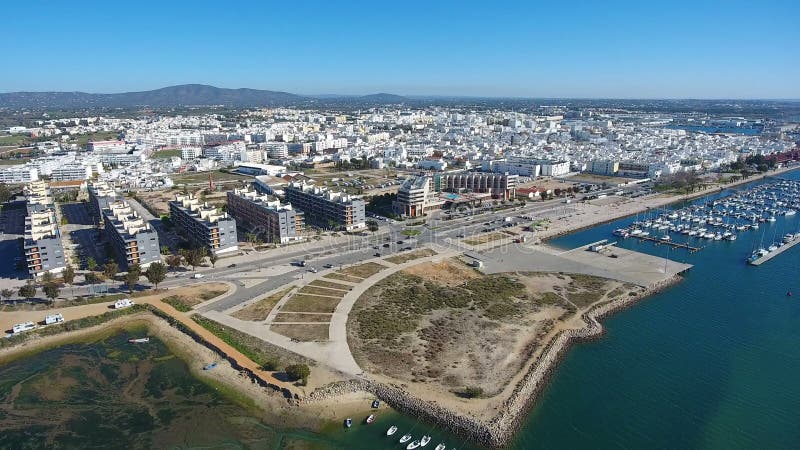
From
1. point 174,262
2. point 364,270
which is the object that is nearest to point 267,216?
point 174,262

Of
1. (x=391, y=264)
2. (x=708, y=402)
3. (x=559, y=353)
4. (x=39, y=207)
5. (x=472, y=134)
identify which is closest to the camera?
(x=708, y=402)

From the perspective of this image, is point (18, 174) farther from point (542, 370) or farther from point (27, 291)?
point (542, 370)

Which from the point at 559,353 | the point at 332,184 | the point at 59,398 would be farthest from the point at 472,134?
the point at 59,398

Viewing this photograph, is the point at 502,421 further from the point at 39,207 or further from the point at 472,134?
the point at 472,134

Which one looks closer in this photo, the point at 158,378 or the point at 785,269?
the point at 158,378

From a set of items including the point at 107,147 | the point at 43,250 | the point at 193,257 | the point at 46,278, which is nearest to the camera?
the point at 46,278

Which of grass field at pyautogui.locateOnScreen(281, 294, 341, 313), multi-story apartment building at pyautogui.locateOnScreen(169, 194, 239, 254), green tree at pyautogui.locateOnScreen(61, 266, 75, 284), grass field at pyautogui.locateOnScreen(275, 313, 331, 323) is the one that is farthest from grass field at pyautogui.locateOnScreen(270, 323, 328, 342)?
green tree at pyautogui.locateOnScreen(61, 266, 75, 284)
